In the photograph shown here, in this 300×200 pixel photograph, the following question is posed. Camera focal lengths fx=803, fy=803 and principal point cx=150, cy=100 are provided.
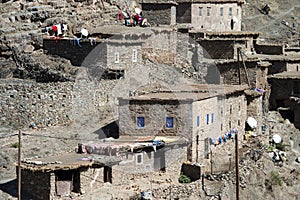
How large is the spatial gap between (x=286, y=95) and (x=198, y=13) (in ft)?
29.8

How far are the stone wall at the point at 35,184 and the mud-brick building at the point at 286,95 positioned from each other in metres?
17.8

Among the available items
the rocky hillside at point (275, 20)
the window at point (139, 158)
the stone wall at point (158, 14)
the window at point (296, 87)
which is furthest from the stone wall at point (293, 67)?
the rocky hillside at point (275, 20)

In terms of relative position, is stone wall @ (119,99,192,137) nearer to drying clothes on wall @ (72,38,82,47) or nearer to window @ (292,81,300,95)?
drying clothes on wall @ (72,38,82,47)

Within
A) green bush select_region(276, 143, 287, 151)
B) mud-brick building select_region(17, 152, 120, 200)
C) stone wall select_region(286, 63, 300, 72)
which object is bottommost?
green bush select_region(276, 143, 287, 151)

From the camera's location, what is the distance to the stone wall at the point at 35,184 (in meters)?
26.6

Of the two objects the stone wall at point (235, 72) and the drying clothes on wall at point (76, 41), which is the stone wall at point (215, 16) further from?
the drying clothes on wall at point (76, 41)

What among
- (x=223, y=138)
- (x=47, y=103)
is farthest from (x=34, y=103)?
(x=223, y=138)

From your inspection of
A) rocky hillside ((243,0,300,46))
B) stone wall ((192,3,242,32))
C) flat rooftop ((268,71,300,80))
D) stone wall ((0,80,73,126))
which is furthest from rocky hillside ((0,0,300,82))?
rocky hillside ((243,0,300,46))

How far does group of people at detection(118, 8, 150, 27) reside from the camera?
1682 inches

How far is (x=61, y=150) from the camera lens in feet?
99.5

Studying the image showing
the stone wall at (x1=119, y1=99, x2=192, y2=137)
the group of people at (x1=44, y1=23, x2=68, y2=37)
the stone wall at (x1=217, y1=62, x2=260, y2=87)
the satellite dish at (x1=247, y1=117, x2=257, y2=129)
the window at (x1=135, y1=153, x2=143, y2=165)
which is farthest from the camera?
the stone wall at (x1=217, y1=62, x2=260, y2=87)

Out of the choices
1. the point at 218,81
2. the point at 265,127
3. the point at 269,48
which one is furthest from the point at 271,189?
the point at 269,48

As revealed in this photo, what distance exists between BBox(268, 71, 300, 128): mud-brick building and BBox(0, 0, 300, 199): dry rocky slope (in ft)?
2.21

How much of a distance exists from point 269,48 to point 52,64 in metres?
14.1
